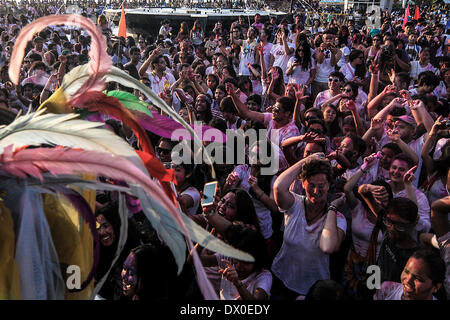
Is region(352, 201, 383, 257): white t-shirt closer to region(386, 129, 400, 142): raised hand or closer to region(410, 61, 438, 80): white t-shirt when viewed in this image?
region(386, 129, 400, 142): raised hand

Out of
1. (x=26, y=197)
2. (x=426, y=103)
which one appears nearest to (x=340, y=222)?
(x=26, y=197)

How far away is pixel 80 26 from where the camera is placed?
1.57 m

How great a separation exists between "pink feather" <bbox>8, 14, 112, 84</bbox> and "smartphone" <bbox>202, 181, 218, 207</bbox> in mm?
900

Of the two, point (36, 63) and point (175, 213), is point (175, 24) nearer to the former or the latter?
point (36, 63)

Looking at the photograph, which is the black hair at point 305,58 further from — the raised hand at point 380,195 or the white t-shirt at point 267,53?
the raised hand at point 380,195

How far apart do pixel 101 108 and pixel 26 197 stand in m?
0.44

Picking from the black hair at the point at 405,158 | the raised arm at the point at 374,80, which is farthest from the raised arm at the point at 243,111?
the black hair at the point at 405,158

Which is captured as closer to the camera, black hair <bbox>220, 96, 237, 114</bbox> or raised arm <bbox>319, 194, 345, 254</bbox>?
raised arm <bbox>319, 194, 345, 254</bbox>

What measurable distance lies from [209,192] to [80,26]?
1.05m

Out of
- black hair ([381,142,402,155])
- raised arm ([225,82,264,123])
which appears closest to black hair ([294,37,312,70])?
raised arm ([225,82,264,123])

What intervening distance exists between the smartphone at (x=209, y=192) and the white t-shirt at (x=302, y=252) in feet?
2.17

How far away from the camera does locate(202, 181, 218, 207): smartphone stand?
2.23 metres

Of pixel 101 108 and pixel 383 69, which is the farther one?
pixel 383 69
